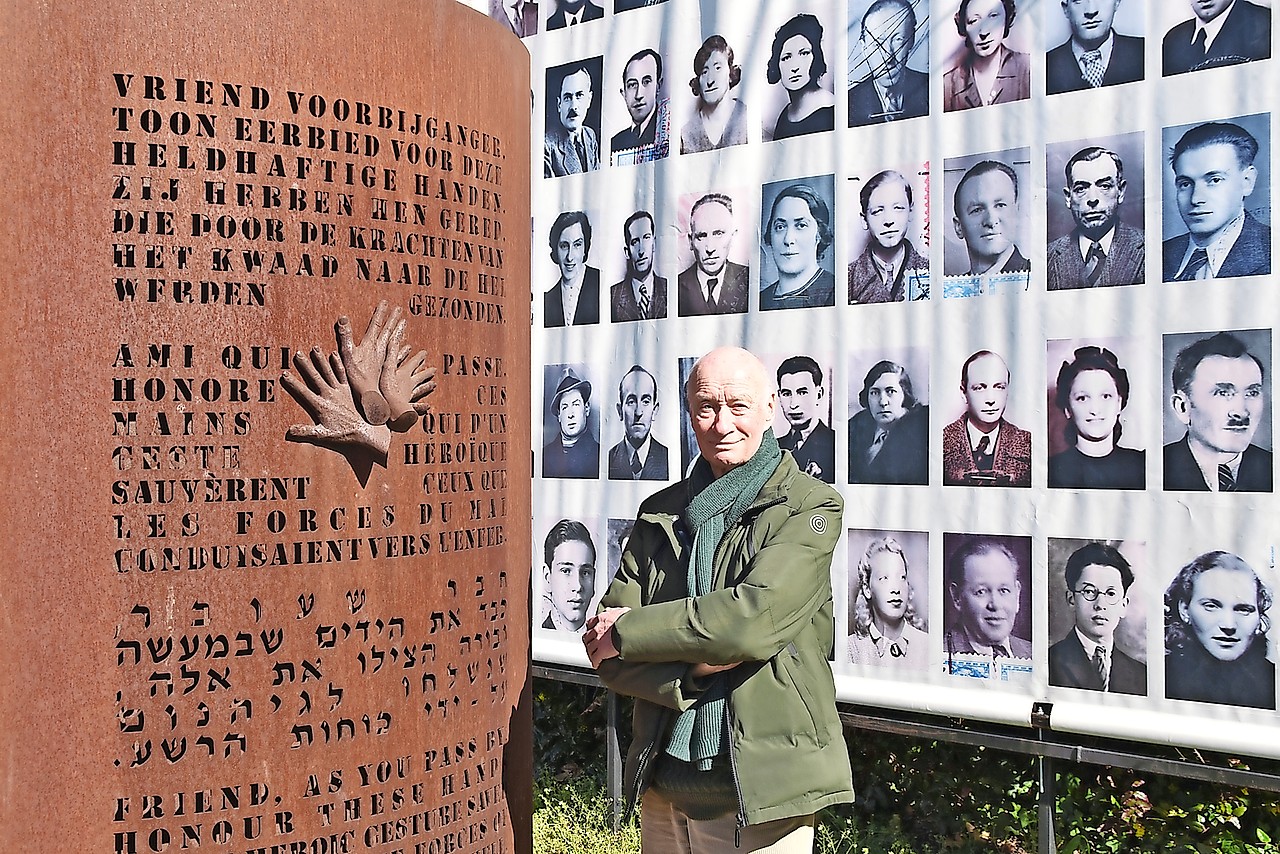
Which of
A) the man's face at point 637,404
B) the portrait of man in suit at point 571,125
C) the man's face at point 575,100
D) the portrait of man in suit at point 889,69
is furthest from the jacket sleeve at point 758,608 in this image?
the man's face at point 575,100

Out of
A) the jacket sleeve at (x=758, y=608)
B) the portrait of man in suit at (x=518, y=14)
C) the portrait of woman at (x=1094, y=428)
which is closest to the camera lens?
the jacket sleeve at (x=758, y=608)

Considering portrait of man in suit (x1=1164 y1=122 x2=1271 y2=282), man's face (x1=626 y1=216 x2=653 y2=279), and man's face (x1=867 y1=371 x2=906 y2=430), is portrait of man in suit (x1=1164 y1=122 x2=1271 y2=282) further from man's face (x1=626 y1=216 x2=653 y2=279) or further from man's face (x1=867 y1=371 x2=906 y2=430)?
man's face (x1=626 y1=216 x2=653 y2=279)

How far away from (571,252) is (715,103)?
0.94 m

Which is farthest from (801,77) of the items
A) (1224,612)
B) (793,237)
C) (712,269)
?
(1224,612)

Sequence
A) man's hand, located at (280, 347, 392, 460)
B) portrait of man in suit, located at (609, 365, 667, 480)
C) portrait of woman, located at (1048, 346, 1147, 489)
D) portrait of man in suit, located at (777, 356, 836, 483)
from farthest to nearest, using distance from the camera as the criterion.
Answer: portrait of man in suit, located at (609, 365, 667, 480) → portrait of man in suit, located at (777, 356, 836, 483) → portrait of woman, located at (1048, 346, 1147, 489) → man's hand, located at (280, 347, 392, 460)

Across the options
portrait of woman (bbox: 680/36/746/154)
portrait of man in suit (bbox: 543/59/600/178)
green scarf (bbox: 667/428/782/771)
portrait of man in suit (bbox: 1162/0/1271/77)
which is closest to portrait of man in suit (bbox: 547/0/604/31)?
portrait of man in suit (bbox: 543/59/600/178)

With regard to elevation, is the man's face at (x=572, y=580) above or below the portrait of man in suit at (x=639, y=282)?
below

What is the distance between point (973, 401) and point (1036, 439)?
252 millimetres

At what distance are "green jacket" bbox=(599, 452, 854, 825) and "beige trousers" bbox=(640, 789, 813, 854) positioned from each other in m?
0.09

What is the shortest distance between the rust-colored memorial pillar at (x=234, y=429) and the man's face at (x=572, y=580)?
248 cm

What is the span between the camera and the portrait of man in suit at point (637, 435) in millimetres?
5410

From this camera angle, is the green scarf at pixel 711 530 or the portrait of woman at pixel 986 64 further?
the portrait of woman at pixel 986 64

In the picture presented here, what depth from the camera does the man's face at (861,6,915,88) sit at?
4.69 m

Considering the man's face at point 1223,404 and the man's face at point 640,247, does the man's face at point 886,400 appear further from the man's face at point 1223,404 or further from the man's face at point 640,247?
the man's face at point 640,247
